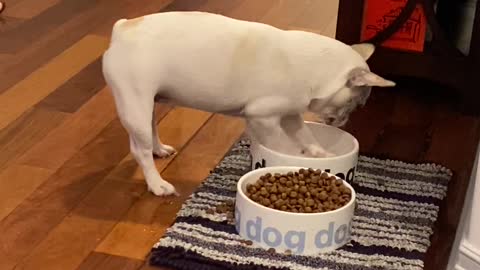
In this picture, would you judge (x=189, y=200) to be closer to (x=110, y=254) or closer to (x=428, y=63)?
(x=110, y=254)

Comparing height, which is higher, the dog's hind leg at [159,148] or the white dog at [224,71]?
the white dog at [224,71]

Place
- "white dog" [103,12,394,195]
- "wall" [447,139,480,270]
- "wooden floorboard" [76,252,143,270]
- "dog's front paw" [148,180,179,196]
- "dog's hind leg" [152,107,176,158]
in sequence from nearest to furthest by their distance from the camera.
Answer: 1. "wall" [447,139,480,270]
2. "wooden floorboard" [76,252,143,270]
3. "white dog" [103,12,394,195]
4. "dog's front paw" [148,180,179,196]
5. "dog's hind leg" [152,107,176,158]

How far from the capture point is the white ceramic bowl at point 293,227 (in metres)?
1.58

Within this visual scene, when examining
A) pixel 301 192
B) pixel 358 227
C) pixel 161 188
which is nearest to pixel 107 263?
pixel 161 188

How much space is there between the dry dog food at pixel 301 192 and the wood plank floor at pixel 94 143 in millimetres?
216

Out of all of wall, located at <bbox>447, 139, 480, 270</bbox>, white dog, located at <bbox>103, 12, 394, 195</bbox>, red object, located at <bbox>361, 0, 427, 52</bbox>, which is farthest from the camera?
red object, located at <bbox>361, 0, 427, 52</bbox>

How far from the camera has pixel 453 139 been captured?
223 centimetres

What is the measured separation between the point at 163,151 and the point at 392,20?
0.83 m

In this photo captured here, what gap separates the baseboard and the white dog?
1.27 ft

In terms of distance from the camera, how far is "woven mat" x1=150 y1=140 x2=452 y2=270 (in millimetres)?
1596

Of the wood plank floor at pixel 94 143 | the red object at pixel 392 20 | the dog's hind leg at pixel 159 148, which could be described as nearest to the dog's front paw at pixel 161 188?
the wood plank floor at pixel 94 143

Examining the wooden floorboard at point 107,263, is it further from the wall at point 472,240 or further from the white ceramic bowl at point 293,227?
the wall at point 472,240

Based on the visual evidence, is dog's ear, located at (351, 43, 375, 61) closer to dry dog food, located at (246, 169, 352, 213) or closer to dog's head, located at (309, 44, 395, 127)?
dog's head, located at (309, 44, 395, 127)

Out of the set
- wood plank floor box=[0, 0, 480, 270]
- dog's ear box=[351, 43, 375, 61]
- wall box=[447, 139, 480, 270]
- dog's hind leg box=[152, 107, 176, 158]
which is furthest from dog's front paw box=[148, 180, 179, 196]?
wall box=[447, 139, 480, 270]
